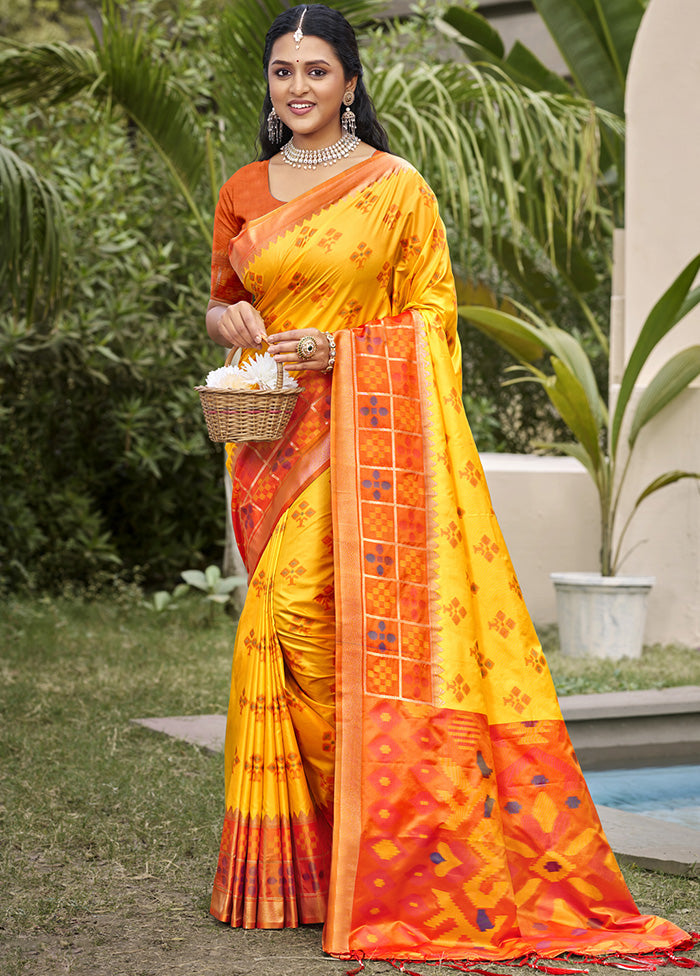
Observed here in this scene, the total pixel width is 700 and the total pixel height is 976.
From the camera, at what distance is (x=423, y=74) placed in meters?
6.64

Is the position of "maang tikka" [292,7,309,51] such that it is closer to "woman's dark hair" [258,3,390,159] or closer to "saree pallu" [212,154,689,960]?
"woman's dark hair" [258,3,390,159]

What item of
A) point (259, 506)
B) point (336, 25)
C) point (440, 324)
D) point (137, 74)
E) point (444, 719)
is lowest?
point (444, 719)

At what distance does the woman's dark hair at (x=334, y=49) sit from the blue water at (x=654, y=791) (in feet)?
7.63

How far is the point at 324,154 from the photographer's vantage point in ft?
9.23

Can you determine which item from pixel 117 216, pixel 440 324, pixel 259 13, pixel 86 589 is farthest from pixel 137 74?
pixel 440 324

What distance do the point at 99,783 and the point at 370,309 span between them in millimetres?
1802

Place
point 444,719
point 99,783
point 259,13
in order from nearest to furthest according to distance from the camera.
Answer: point 444,719
point 99,783
point 259,13

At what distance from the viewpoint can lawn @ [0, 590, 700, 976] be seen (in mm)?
2490

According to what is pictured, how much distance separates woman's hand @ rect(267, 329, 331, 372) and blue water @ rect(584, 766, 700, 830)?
6.76ft

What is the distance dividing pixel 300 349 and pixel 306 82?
61 centimetres

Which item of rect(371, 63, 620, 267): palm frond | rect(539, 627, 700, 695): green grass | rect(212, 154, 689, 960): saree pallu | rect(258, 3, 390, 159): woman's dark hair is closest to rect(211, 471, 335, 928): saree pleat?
rect(212, 154, 689, 960): saree pallu

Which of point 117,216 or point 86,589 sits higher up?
point 117,216

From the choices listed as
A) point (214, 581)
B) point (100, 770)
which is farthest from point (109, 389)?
point (100, 770)

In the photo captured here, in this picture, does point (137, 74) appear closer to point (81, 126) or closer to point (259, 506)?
point (81, 126)
